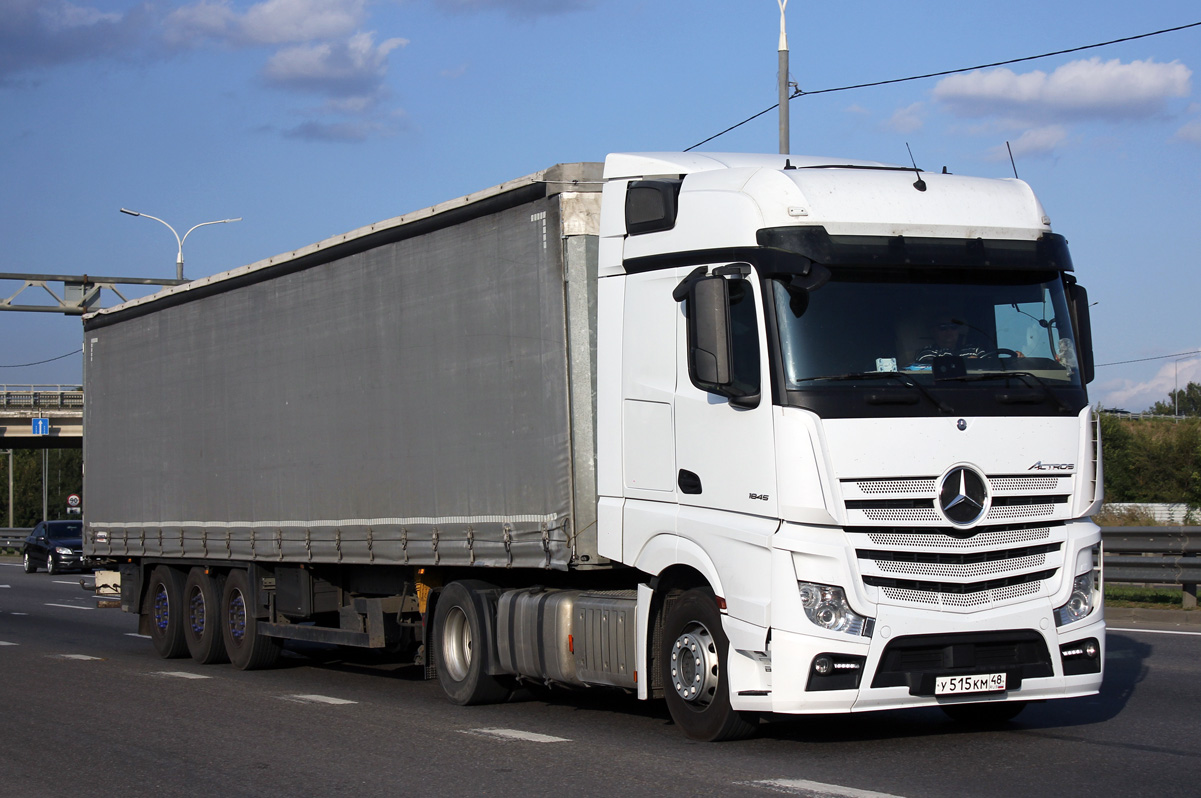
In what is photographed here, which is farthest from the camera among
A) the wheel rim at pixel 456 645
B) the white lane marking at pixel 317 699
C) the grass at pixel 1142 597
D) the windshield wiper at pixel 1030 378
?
the grass at pixel 1142 597

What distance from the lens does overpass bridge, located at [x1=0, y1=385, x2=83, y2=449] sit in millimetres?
55188

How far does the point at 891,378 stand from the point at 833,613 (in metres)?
1.31

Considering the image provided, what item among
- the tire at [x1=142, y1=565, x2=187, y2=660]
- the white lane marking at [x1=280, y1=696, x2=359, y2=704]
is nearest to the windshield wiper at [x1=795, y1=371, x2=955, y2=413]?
the white lane marking at [x1=280, y1=696, x2=359, y2=704]

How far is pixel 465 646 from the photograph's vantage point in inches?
434

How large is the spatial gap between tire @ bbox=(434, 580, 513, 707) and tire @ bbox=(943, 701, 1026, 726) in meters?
3.41

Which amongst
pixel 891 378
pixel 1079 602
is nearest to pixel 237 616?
pixel 891 378

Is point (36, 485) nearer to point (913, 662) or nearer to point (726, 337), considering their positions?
point (726, 337)

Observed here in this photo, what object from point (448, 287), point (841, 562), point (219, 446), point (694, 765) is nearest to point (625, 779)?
point (694, 765)

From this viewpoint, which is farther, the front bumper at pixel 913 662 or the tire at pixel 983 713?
the tire at pixel 983 713

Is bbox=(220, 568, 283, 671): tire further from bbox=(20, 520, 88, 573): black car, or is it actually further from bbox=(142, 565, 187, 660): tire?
bbox=(20, 520, 88, 573): black car

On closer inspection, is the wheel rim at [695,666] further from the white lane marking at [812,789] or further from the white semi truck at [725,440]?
the white lane marking at [812,789]

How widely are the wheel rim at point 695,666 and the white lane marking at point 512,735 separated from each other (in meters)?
0.89

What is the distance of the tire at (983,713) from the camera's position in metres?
8.97

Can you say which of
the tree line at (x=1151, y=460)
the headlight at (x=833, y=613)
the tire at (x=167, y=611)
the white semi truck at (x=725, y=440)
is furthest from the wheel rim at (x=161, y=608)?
the tree line at (x=1151, y=460)
